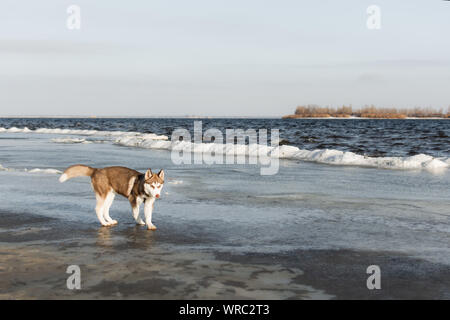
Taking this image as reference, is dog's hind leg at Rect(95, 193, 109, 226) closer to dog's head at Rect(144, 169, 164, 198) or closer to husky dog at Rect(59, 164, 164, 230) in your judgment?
husky dog at Rect(59, 164, 164, 230)

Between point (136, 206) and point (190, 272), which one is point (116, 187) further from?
point (190, 272)

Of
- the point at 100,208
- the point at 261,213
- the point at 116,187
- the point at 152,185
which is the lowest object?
the point at 261,213

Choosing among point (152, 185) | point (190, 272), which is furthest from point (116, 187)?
point (190, 272)

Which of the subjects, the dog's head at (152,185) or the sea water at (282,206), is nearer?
the sea water at (282,206)

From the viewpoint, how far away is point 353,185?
1354 cm

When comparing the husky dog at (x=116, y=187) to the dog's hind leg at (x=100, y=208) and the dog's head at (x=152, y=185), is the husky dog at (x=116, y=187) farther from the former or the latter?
the dog's head at (x=152, y=185)

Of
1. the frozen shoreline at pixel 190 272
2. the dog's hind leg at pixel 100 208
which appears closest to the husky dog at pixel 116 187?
the dog's hind leg at pixel 100 208


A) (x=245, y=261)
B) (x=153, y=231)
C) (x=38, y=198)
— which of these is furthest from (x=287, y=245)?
(x=38, y=198)

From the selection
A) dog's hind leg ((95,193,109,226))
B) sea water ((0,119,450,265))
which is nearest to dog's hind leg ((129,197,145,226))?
sea water ((0,119,450,265))

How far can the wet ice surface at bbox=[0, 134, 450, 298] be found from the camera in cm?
713

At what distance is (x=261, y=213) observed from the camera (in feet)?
30.9

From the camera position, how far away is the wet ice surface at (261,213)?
713 centimetres

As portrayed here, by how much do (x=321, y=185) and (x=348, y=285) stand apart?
832 centimetres

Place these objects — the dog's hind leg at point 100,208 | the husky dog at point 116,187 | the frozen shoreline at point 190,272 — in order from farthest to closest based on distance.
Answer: the dog's hind leg at point 100,208, the husky dog at point 116,187, the frozen shoreline at point 190,272
